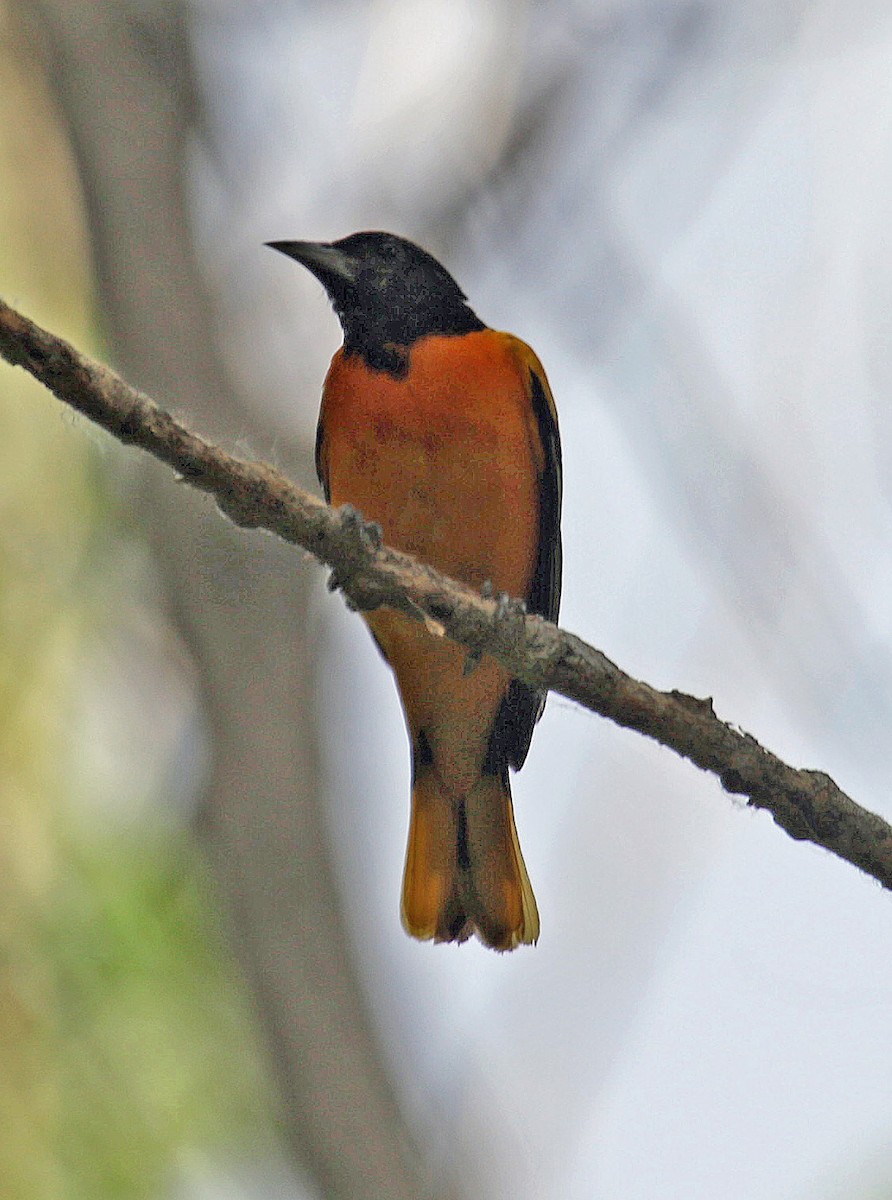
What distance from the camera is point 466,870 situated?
4.79 m

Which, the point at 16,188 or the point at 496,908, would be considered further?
the point at 16,188

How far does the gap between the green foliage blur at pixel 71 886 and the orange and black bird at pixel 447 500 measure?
5.56ft

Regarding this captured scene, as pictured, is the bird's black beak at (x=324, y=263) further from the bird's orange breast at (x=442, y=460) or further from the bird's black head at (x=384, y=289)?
the bird's orange breast at (x=442, y=460)

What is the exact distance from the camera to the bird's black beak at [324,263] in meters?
5.09

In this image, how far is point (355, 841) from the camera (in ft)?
21.4

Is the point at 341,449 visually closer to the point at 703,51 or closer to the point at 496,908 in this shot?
the point at 496,908

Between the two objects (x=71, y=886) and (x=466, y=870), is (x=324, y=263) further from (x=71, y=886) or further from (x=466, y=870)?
(x=71, y=886)

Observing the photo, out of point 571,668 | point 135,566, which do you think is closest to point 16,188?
point 135,566

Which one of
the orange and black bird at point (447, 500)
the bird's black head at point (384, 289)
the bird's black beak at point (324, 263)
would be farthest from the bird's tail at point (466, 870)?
the bird's black beak at point (324, 263)

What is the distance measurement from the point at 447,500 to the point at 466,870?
1.24 m

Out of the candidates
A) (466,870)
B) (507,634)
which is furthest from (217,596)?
(507,634)

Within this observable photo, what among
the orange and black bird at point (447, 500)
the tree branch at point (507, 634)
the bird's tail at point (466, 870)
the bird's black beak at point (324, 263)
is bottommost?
the tree branch at point (507, 634)

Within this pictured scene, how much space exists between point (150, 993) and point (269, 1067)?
0.73 m

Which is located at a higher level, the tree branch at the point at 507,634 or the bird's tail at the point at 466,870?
the bird's tail at the point at 466,870
